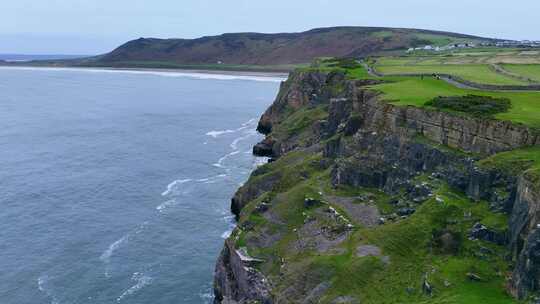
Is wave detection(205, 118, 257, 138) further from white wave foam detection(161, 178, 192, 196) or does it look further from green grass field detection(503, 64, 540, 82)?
green grass field detection(503, 64, 540, 82)

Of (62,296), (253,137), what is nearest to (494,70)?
(253,137)

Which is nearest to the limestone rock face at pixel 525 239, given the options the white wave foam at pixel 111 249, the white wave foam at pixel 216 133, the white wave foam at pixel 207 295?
the white wave foam at pixel 207 295

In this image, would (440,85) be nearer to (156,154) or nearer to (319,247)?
(319,247)

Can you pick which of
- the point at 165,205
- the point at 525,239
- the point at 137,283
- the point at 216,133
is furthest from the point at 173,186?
the point at 525,239

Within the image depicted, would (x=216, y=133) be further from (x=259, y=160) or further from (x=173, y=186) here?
(x=173, y=186)

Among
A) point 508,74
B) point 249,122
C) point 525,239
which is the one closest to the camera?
point 525,239
